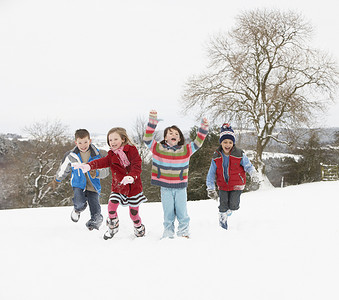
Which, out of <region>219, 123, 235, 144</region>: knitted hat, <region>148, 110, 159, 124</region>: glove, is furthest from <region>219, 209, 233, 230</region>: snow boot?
<region>148, 110, 159, 124</region>: glove

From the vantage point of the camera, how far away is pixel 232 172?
174 inches

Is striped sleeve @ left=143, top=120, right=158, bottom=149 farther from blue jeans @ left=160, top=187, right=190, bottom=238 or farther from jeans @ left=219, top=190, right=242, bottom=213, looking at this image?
jeans @ left=219, top=190, right=242, bottom=213

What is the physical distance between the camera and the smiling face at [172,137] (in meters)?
3.95

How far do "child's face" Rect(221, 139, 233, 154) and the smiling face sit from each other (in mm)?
848

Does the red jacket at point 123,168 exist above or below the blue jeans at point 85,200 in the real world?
above

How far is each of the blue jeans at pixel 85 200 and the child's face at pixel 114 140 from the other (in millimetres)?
1120

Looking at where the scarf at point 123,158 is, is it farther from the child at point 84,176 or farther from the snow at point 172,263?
the snow at point 172,263

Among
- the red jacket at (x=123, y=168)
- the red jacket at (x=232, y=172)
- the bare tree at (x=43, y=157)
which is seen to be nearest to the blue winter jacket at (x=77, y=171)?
the red jacket at (x=123, y=168)

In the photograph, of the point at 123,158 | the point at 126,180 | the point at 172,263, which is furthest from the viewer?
the point at 123,158

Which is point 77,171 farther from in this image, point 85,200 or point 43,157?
point 43,157

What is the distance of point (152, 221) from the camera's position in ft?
16.7

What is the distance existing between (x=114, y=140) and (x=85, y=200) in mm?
1366

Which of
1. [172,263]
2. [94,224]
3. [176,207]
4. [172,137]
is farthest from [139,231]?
[172,137]

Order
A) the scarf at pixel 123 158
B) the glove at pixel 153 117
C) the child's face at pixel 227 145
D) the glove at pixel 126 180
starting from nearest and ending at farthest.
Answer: the glove at pixel 126 180 → the glove at pixel 153 117 → the scarf at pixel 123 158 → the child's face at pixel 227 145
